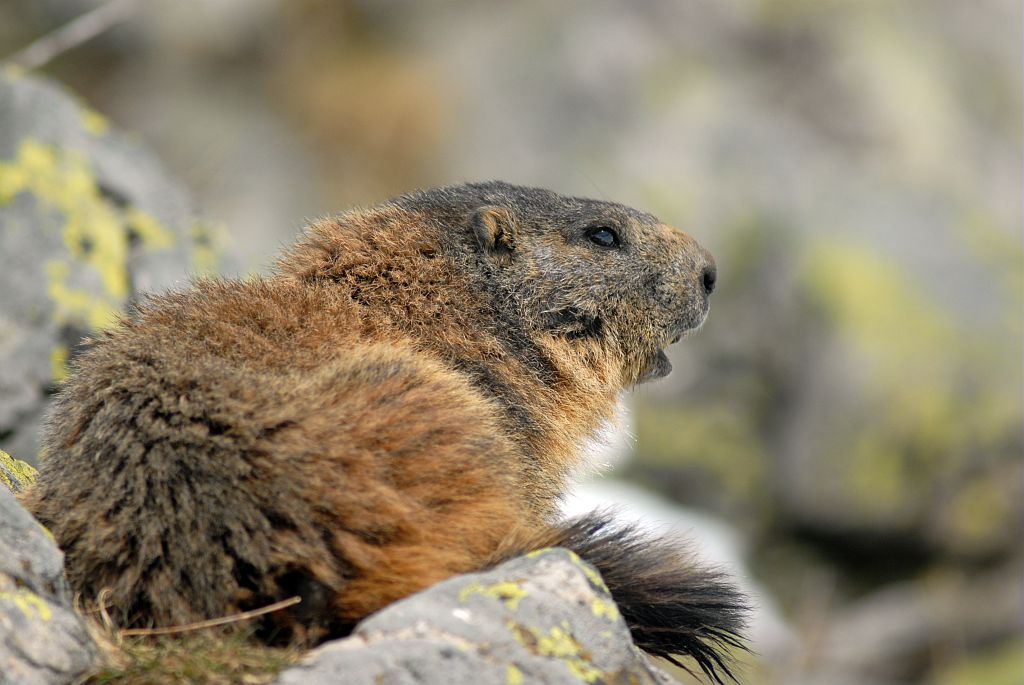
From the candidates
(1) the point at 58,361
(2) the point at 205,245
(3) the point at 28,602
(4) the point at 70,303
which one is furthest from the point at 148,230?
(3) the point at 28,602

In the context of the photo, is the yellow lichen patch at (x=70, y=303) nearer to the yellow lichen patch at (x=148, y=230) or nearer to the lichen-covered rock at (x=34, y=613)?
the yellow lichen patch at (x=148, y=230)

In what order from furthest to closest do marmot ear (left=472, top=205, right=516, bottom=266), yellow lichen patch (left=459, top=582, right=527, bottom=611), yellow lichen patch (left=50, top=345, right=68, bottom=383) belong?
1. yellow lichen patch (left=50, top=345, right=68, bottom=383)
2. marmot ear (left=472, top=205, right=516, bottom=266)
3. yellow lichen patch (left=459, top=582, right=527, bottom=611)

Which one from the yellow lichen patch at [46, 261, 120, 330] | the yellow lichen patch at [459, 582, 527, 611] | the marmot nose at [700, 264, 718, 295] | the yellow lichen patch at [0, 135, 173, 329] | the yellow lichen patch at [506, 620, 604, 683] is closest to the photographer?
the yellow lichen patch at [506, 620, 604, 683]

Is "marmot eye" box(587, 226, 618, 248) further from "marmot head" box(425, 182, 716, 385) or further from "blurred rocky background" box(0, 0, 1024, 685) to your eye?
"blurred rocky background" box(0, 0, 1024, 685)

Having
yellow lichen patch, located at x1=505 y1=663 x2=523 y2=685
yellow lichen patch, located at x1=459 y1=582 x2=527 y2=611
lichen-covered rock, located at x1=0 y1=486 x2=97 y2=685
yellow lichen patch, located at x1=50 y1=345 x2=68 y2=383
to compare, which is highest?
yellow lichen patch, located at x1=50 y1=345 x2=68 y2=383

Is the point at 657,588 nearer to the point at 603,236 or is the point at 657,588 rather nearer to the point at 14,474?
the point at 603,236

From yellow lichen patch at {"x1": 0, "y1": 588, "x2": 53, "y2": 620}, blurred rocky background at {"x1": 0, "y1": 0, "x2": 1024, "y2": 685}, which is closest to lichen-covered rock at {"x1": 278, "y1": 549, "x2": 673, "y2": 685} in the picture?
yellow lichen patch at {"x1": 0, "y1": 588, "x2": 53, "y2": 620}
